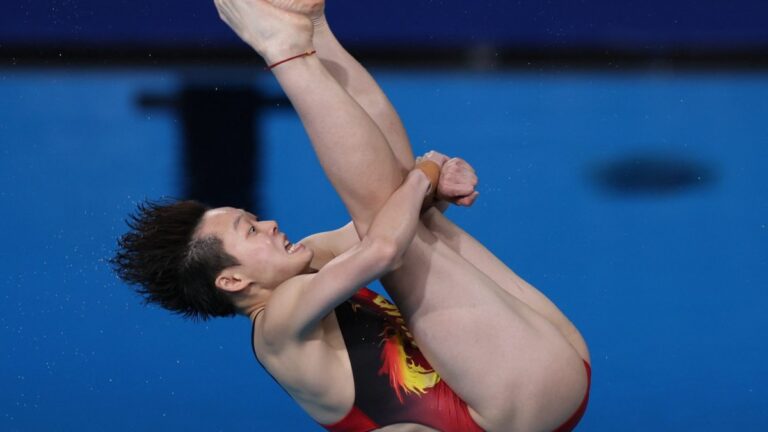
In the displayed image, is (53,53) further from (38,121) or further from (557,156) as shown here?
(557,156)

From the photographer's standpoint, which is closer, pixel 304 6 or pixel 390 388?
pixel 304 6

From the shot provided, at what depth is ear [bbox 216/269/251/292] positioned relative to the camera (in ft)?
5.77

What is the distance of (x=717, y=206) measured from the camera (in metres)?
3.10

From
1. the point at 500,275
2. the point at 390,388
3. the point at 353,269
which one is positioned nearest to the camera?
the point at 353,269

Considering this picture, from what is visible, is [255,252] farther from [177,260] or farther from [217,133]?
[217,133]

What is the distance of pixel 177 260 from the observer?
5.84 feet

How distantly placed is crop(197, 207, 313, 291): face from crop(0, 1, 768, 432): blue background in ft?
3.75

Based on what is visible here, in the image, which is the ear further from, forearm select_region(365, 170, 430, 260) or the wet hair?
forearm select_region(365, 170, 430, 260)

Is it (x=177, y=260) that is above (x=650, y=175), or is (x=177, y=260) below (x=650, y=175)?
below

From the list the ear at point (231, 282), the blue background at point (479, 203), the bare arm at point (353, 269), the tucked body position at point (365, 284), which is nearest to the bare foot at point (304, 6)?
the tucked body position at point (365, 284)

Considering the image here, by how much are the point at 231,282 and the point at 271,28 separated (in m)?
0.38

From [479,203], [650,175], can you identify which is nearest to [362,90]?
[479,203]

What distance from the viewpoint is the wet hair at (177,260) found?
1767mm

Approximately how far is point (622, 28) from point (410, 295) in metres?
1.72
